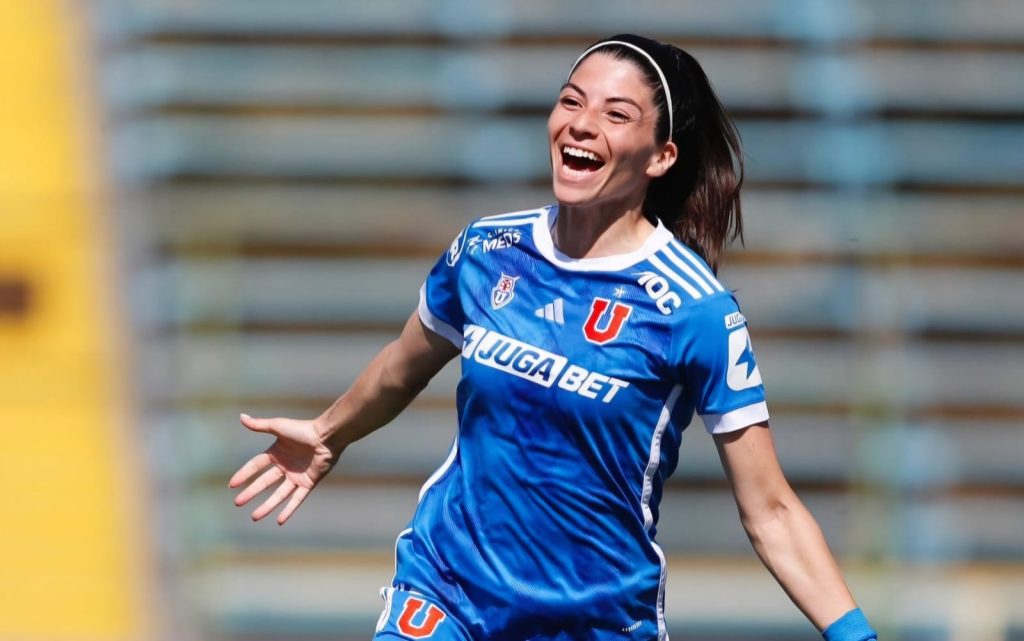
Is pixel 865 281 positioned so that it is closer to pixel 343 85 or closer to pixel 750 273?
pixel 750 273

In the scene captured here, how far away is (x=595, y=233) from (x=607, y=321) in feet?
0.62

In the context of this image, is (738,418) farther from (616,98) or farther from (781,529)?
(616,98)

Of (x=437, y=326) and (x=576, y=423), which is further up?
(x=437, y=326)

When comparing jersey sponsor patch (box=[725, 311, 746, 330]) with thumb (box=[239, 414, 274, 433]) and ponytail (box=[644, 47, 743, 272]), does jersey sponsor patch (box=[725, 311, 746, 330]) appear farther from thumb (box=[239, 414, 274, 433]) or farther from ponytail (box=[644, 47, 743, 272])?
thumb (box=[239, 414, 274, 433])

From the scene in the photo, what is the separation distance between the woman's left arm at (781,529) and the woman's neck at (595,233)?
15.2 inches

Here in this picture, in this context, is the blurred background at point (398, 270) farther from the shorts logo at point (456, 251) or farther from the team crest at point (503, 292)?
the team crest at point (503, 292)

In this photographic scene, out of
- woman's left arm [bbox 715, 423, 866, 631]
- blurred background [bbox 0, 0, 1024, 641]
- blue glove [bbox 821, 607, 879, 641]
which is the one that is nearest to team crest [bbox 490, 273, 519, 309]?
woman's left arm [bbox 715, 423, 866, 631]

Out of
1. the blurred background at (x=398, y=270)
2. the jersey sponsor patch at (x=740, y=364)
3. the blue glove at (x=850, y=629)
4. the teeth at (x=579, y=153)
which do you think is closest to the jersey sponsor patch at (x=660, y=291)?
the jersey sponsor patch at (x=740, y=364)

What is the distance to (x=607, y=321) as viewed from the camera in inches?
109

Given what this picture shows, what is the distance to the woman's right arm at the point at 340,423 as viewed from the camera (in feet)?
10.5

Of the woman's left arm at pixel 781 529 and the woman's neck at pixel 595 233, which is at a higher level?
the woman's neck at pixel 595 233

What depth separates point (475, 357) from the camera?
2.85 m

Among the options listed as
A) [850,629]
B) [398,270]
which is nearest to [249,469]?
[850,629]

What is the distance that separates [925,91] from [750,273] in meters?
0.98
